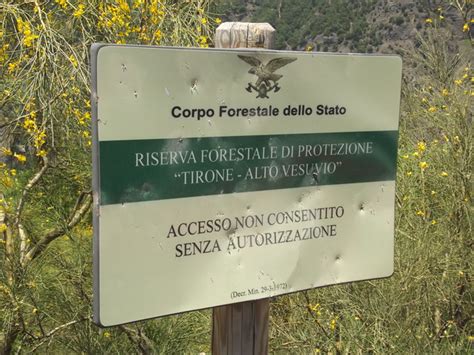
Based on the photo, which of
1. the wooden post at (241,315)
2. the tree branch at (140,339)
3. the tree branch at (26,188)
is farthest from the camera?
the tree branch at (26,188)

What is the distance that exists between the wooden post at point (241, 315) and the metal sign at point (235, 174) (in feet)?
0.40

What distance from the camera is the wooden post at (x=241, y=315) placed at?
1608mm

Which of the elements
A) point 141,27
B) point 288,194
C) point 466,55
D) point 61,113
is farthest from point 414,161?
point 288,194

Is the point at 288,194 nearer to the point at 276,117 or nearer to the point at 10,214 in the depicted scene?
the point at 276,117

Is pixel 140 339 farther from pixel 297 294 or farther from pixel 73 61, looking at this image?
pixel 73 61

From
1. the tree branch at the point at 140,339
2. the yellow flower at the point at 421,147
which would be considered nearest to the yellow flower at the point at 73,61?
the tree branch at the point at 140,339

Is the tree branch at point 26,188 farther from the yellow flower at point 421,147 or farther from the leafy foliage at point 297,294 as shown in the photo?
the yellow flower at point 421,147

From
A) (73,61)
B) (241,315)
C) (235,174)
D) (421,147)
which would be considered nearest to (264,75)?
(235,174)

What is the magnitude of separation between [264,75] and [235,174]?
0.24 m

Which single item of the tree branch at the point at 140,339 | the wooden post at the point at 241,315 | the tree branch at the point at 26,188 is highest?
the wooden post at the point at 241,315

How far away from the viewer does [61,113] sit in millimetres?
4164

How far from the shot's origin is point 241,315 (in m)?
1.64

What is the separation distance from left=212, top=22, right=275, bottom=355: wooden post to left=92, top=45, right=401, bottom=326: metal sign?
4.8 inches

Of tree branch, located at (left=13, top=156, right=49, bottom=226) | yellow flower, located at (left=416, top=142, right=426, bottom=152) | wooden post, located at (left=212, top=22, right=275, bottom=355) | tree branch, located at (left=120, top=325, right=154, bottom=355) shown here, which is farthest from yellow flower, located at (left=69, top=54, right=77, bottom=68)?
yellow flower, located at (left=416, top=142, right=426, bottom=152)
